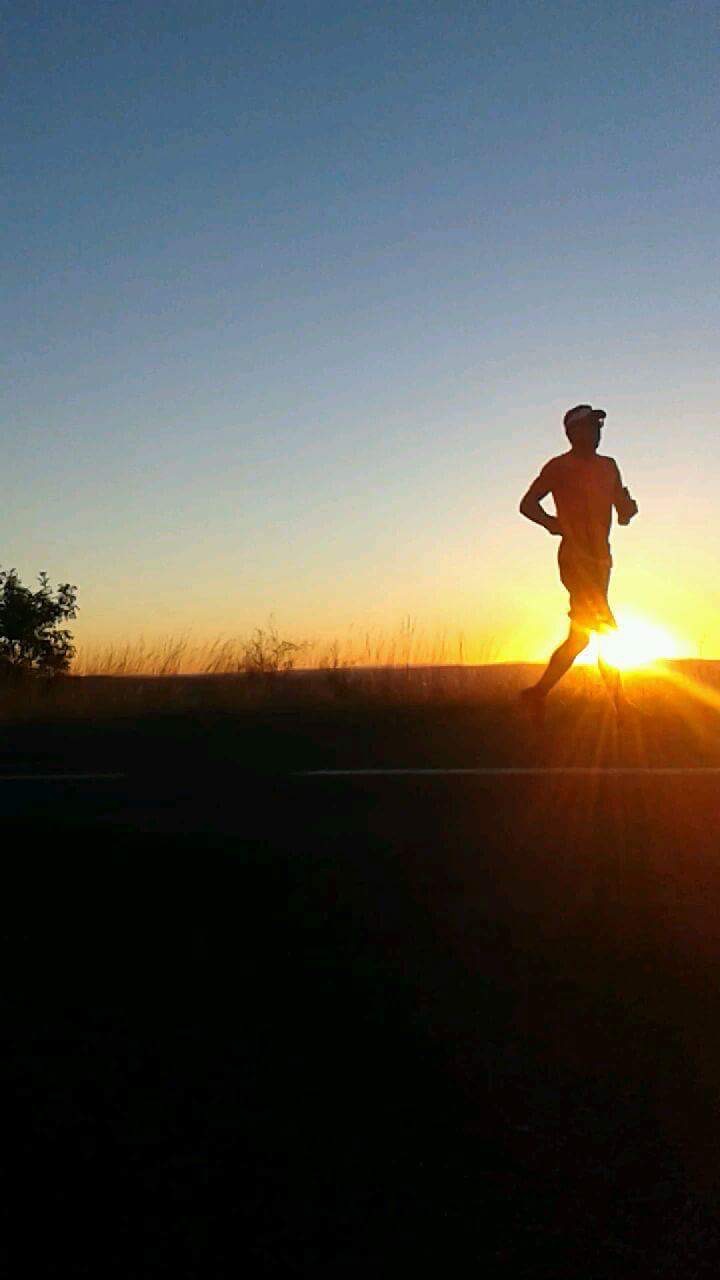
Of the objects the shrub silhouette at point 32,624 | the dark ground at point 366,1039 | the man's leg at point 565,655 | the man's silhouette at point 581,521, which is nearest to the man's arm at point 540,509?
the man's silhouette at point 581,521

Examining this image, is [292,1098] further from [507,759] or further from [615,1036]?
[507,759]

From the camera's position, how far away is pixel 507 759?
935 centimetres

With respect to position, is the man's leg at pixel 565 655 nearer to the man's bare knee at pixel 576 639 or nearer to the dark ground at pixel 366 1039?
the man's bare knee at pixel 576 639

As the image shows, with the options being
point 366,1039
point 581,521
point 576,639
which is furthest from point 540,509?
point 366,1039

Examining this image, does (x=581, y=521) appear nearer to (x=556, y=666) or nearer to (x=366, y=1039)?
(x=556, y=666)

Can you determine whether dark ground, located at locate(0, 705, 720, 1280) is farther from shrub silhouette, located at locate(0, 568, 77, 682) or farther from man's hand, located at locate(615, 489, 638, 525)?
shrub silhouette, located at locate(0, 568, 77, 682)

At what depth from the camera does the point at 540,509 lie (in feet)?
39.1

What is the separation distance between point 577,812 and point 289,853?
1.34 meters

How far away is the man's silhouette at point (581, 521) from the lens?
11688 millimetres

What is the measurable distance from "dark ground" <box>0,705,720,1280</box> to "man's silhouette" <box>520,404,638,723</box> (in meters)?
4.70

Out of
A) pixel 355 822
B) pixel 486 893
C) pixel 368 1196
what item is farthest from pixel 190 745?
pixel 368 1196

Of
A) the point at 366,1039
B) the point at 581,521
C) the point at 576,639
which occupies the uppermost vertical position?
the point at 581,521

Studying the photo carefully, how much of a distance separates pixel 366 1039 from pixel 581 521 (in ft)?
27.1

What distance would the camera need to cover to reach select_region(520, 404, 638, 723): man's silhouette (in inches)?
460
